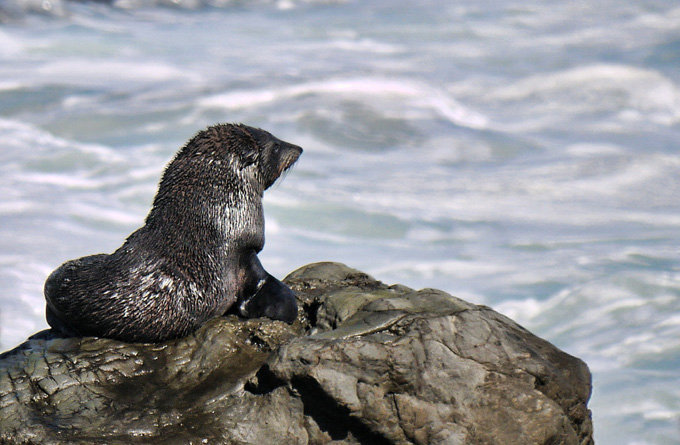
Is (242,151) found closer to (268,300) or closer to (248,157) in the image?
(248,157)

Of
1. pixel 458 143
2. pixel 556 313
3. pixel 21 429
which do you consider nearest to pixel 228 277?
pixel 21 429

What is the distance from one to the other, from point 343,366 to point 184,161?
2203 millimetres

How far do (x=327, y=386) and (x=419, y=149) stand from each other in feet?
40.6

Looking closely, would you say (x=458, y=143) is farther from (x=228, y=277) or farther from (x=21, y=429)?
(x=21, y=429)

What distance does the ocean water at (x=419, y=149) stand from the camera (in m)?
12.9

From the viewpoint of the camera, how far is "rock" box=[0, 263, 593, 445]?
5566 mm

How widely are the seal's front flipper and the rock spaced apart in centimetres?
27

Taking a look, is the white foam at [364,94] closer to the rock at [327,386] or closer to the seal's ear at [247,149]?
the seal's ear at [247,149]

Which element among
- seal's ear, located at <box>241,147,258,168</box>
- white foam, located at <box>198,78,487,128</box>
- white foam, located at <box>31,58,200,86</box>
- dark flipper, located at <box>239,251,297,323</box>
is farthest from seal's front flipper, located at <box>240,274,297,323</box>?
white foam, located at <box>31,58,200,86</box>

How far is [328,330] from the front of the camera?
248 inches

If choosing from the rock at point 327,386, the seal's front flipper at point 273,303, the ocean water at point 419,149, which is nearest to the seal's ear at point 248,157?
the seal's front flipper at point 273,303

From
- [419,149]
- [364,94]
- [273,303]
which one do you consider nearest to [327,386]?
[273,303]

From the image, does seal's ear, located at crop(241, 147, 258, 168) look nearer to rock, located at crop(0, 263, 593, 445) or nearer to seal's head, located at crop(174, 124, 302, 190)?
seal's head, located at crop(174, 124, 302, 190)

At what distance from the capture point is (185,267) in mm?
6574
